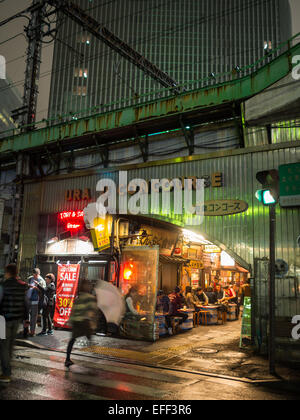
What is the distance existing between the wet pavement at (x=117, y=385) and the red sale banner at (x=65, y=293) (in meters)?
4.57

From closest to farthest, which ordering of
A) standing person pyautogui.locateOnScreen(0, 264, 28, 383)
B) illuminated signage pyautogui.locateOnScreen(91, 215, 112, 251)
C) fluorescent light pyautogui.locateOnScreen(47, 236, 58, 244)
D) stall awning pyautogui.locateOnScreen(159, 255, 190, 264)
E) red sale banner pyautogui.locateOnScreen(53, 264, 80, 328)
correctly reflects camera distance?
standing person pyautogui.locateOnScreen(0, 264, 28, 383) → red sale banner pyautogui.locateOnScreen(53, 264, 80, 328) → illuminated signage pyautogui.locateOnScreen(91, 215, 112, 251) → fluorescent light pyautogui.locateOnScreen(47, 236, 58, 244) → stall awning pyautogui.locateOnScreen(159, 255, 190, 264)

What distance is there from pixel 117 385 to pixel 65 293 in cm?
706

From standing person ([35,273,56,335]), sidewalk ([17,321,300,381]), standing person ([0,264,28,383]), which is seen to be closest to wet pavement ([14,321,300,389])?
sidewalk ([17,321,300,381])

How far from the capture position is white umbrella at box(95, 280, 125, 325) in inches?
431

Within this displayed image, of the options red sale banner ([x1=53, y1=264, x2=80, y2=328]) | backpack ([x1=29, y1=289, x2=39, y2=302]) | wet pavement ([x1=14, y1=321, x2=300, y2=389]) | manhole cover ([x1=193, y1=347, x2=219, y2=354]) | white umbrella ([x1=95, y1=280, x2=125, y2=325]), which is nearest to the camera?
wet pavement ([x1=14, y1=321, x2=300, y2=389])

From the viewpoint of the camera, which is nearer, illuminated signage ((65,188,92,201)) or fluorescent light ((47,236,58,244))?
illuminated signage ((65,188,92,201))

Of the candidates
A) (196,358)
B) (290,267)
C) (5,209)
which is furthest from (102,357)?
(5,209)

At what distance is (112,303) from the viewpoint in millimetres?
11289

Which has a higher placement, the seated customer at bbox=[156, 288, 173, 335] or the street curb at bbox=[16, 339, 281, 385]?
the seated customer at bbox=[156, 288, 173, 335]

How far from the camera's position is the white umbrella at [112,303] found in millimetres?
10938

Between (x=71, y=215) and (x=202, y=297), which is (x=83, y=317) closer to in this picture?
(x=71, y=215)

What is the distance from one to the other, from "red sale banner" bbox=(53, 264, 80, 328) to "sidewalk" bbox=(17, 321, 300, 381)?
65 cm

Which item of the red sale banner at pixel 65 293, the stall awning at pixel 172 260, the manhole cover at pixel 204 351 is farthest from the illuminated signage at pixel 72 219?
the manhole cover at pixel 204 351

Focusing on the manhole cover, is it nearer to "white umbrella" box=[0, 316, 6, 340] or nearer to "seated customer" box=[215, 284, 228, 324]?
"white umbrella" box=[0, 316, 6, 340]
